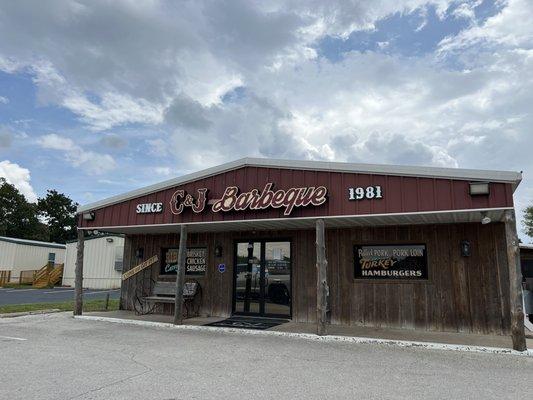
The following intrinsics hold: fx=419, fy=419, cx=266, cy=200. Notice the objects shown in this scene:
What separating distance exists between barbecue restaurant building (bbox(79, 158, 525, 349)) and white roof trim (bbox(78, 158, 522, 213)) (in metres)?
0.03

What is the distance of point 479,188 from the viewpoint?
7.41 m

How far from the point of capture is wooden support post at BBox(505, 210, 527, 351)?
7.12m

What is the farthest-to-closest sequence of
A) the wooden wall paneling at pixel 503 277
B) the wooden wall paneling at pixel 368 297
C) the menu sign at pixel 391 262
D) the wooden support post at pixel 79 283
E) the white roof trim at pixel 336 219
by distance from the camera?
the wooden support post at pixel 79 283, the wooden wall paneling at pixel 368 297, the menu sign at pixel 391 262, the wooden wall paneling at pixel 503 277, the white roof trim at pixel 336 219

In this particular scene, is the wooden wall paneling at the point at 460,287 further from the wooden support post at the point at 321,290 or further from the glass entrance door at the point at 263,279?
the glass entrance door at the point at 263,279

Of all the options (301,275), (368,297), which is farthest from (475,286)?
(301,275)

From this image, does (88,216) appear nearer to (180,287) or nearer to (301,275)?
(180,287)

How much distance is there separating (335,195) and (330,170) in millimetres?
A: 555

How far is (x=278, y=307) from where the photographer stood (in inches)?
440

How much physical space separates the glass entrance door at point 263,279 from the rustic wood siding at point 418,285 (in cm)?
22

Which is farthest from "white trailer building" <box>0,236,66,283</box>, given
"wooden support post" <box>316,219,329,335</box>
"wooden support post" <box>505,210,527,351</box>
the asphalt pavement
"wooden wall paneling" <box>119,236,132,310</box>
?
"wooden support post" <box>505,210,527,351</box>

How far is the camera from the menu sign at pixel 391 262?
9.77 m

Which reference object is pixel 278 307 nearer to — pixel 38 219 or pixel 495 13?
pixel 495 13

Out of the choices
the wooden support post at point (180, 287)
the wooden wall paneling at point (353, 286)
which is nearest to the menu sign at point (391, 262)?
the wooden wall paneling at point (353, 286)

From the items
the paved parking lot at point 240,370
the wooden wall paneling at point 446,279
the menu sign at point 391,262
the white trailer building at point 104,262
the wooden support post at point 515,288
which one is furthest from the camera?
the white trailer building at point 104,262
